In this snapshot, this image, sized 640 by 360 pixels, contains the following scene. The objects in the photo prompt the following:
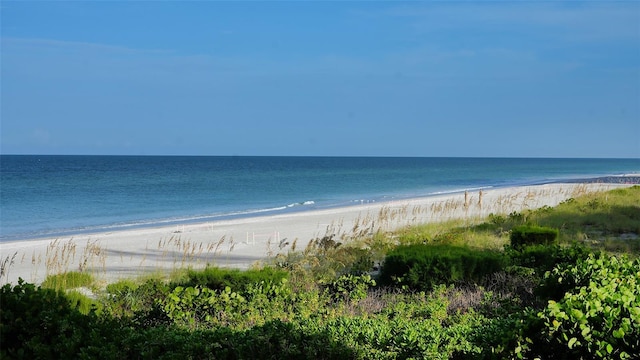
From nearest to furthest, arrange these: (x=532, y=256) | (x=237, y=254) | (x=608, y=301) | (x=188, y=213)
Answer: (x=608, y=301) < (x=532, y=256) < (x=237, y=254) < (x=188, y=213)

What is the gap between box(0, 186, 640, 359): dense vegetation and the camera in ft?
15.2

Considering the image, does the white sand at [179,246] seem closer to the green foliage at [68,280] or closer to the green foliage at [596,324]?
the green foliage at [68,280]

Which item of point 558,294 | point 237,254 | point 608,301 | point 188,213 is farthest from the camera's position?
point 188,213

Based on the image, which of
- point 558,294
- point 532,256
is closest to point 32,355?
point 558,294

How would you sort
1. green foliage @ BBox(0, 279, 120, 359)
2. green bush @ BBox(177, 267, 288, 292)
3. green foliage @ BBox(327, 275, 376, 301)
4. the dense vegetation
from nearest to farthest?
the dense vegetation, green foliage @ BBox(0, 279, 120, 359), green foliage @ BBox(327, 275, 376, 301), green bush @ BBox(177, 267, 288, 292)

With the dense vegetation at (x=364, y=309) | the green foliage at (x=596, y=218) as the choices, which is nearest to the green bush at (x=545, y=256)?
the dense vegetation at (x=364, y=309)

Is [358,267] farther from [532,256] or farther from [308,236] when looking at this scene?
[308,236]

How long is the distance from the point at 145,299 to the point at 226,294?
123cm

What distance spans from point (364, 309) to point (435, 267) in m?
1.81

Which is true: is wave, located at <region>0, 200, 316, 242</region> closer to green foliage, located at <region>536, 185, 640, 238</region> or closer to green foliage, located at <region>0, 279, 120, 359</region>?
green foliage, located at <region>536, 185, 640, 238</region>

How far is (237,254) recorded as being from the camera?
15008 millimetres

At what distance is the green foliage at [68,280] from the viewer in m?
9.64

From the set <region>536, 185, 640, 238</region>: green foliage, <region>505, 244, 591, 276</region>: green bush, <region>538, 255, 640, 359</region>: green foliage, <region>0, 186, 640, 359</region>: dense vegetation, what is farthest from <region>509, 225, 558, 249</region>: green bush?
A: <region>538, 255, 640, 359</region>: green foliage

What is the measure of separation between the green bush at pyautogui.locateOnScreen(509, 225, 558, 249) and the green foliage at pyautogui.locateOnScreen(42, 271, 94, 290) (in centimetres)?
781
